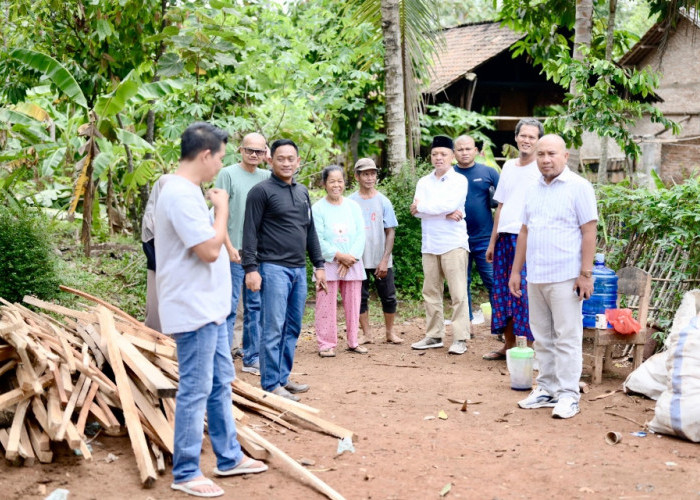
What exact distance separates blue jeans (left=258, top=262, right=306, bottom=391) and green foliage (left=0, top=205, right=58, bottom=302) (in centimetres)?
346

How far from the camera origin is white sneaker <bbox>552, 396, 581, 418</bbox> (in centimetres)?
580

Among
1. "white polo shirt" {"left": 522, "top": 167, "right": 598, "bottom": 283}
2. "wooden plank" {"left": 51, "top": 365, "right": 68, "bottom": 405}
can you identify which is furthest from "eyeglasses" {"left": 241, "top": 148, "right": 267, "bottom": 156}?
"wooden plank" {"left": 51, "top": 365, "right": 68, "bottom": 405}

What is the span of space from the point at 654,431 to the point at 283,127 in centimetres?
883

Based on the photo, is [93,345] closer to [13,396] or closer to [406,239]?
[13,396]

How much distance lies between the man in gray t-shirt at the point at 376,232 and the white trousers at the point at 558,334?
8.61 feet

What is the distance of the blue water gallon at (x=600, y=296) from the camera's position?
22.7 ft

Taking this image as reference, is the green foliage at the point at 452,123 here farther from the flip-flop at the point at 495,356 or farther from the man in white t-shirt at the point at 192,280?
the man in white t-shirt at the point at 192,280

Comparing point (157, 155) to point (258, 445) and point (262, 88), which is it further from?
point (258, 445)

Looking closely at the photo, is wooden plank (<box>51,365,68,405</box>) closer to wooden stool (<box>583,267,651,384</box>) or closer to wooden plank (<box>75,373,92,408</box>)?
wooden plank (<box>75,373,92,408</box>)

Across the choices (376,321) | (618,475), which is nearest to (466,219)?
(376,321)

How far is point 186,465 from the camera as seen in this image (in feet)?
13.7

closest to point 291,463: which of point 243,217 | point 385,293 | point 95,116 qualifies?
point 243,217

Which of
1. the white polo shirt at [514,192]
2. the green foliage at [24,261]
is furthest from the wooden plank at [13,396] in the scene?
the white polo shirt at [514,192]

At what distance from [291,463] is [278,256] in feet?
6.45
